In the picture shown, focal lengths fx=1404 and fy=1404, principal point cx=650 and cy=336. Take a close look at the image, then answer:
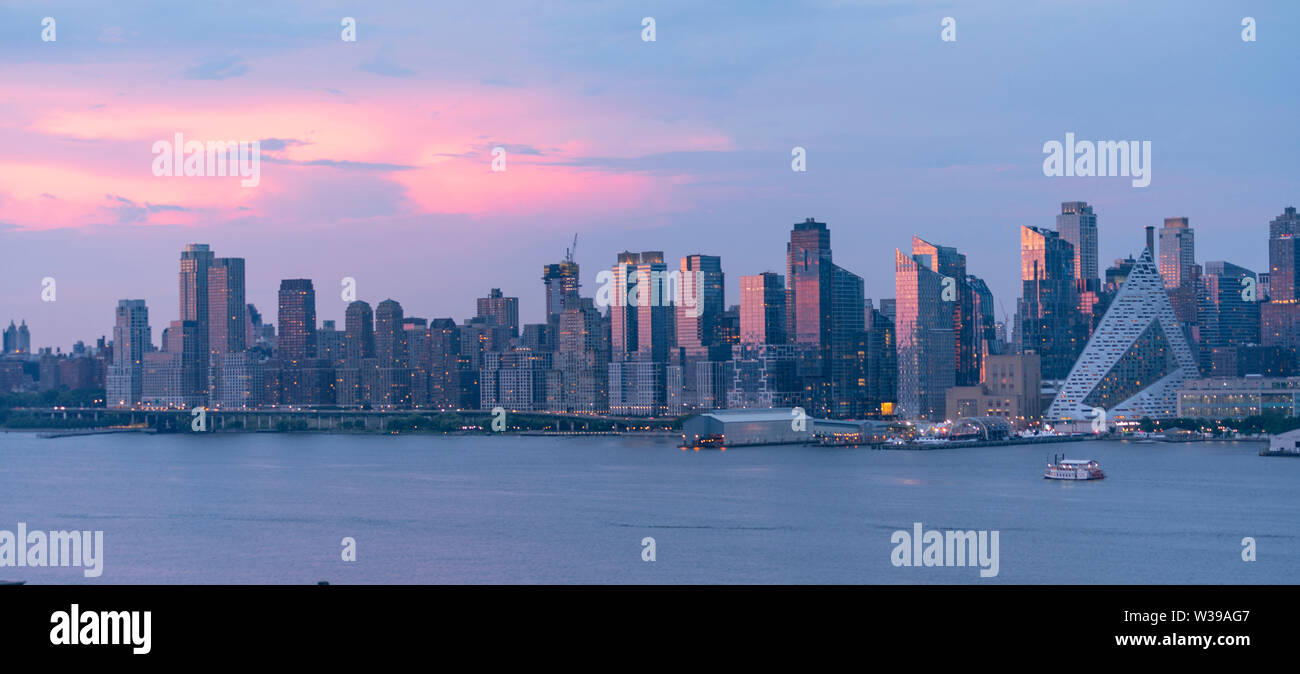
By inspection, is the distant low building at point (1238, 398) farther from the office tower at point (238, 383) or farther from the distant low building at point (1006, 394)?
the office tower at point (238, 383)

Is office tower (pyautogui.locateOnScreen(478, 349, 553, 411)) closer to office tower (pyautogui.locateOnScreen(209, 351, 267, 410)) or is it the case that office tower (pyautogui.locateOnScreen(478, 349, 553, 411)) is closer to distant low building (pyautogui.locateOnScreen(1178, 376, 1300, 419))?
office tower (pyautogui.locateOnScreen(209, 351, 267, 410))

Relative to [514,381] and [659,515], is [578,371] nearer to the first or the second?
Result: [514,381]

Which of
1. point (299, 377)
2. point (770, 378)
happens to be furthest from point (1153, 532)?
point (299, 377)

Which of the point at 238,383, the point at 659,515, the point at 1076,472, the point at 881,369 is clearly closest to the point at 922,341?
the point at 881,369

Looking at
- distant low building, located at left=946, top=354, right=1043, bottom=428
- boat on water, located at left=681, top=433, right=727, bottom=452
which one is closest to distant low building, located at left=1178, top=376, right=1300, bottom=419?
distant low building, located at left=946, top=354, right=1043, bottom=428
